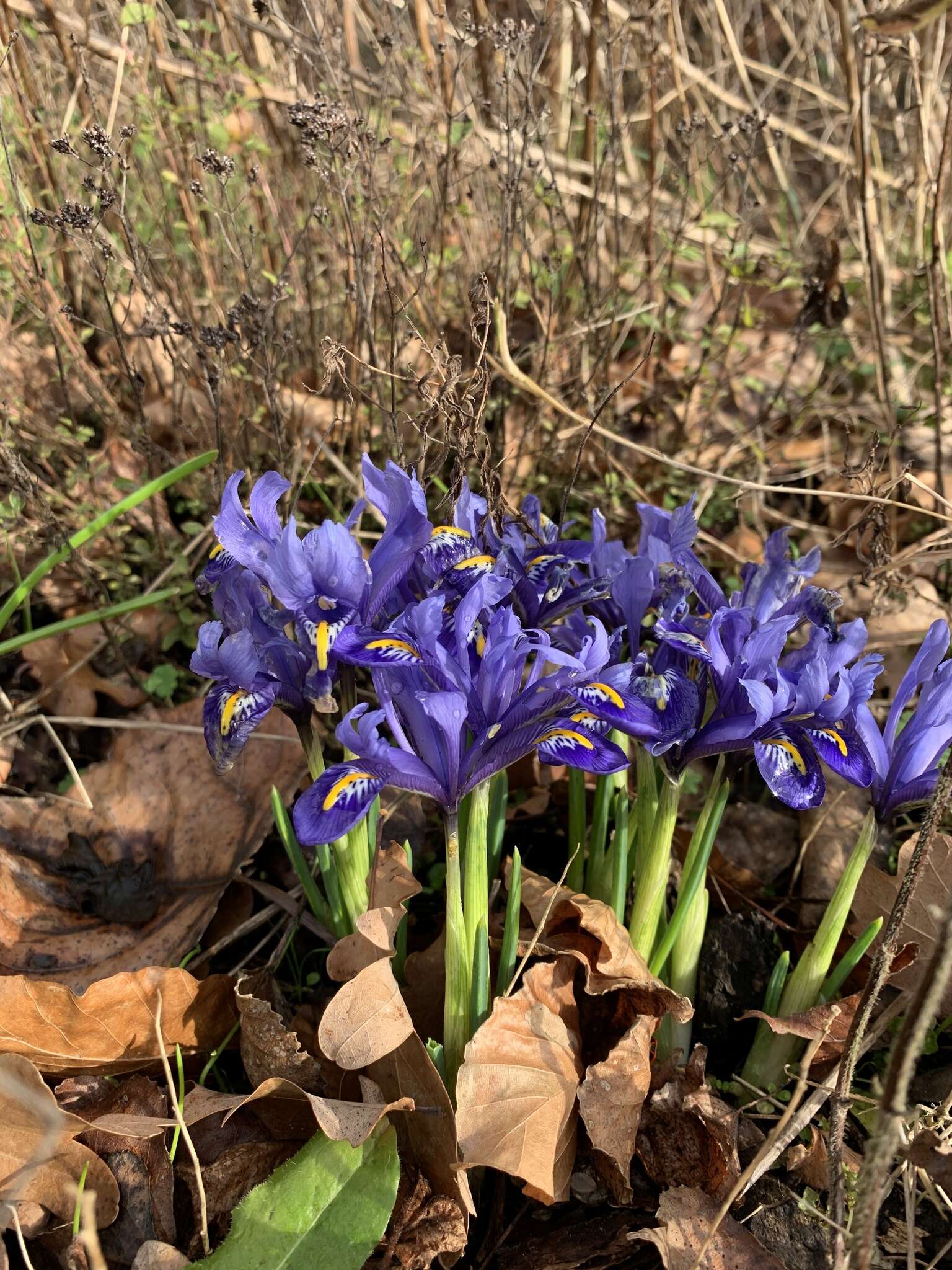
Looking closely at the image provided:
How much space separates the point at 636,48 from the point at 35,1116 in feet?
12.7

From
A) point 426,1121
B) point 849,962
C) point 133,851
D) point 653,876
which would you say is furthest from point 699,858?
point 133,851

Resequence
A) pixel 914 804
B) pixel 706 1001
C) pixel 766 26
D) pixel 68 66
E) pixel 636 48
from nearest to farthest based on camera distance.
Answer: pixel 914 804 → pixel 706 1001 → pixel 68 66 → pixel 636 48 → pixel 766 26

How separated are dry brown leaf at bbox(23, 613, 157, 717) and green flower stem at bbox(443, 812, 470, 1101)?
1.48 metres

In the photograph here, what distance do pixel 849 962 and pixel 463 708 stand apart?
0.96m

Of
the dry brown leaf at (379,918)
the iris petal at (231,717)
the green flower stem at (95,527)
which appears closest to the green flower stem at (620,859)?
the dry brown leaf at (379,918)

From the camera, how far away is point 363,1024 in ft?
5.68

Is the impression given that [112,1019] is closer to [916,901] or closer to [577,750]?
[577,750]

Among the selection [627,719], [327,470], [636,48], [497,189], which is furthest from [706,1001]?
[636,48]

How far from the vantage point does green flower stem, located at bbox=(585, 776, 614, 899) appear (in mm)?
2139

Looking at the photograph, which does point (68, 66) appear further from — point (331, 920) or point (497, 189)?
point (331, 920)

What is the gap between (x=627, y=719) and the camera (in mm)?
1731

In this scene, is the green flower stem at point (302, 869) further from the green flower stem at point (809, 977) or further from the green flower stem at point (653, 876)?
the green flower stem at point (809, 977)

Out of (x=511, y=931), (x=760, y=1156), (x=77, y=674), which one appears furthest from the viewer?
(x=77, y=674)

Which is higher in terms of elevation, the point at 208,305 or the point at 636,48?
the point at 636,48
